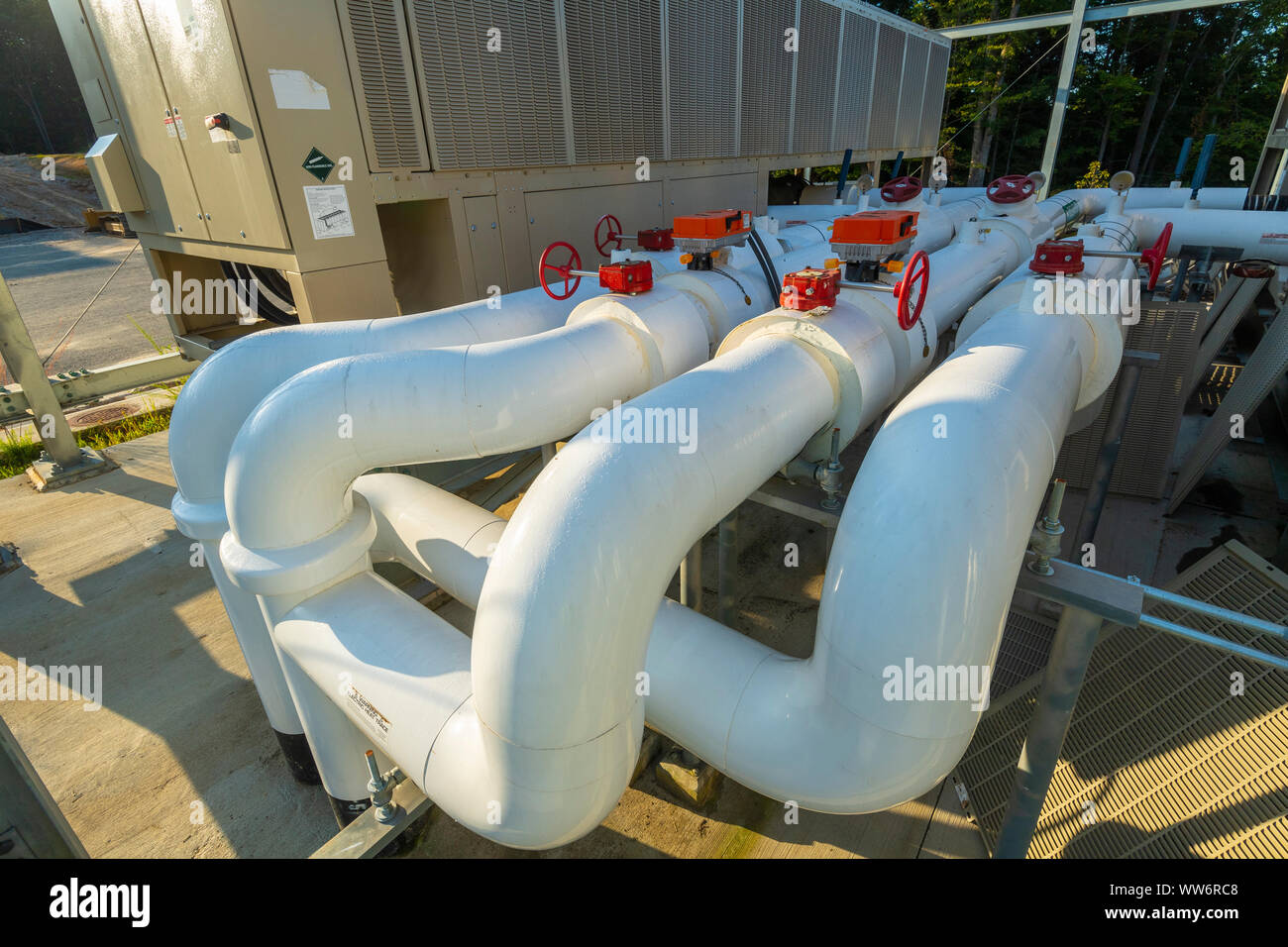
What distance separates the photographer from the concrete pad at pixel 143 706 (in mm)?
3014

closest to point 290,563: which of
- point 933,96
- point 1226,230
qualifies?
point 1226,230

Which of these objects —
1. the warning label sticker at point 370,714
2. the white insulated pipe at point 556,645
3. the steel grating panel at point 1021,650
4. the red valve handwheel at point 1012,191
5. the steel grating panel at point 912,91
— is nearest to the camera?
the white insulated pipe at point 556,645

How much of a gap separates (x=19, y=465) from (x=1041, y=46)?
86.2ft

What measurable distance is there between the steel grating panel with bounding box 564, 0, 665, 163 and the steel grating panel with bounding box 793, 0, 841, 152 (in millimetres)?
2544

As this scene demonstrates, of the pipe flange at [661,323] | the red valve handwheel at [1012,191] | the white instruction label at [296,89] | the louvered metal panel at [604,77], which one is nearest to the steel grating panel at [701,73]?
the louvered metal panel at [604,77]

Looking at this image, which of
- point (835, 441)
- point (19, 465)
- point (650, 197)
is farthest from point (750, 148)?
point (19, 465)

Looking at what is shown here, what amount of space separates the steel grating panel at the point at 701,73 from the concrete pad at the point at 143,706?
529 cm

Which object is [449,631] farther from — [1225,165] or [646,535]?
[1225,165]

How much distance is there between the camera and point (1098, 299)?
2.87 meters

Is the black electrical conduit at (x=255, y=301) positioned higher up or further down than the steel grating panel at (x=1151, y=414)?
higher up

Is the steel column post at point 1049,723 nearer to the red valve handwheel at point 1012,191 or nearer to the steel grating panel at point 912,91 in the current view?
the red valve handwheel at point 1012,191

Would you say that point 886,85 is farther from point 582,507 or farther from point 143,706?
point 143,706

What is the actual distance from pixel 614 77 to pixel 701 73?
1152mm

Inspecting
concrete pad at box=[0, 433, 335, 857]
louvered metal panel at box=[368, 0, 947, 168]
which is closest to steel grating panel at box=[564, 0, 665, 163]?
louvered metal panel at box=[368, 0, 947, 168]
